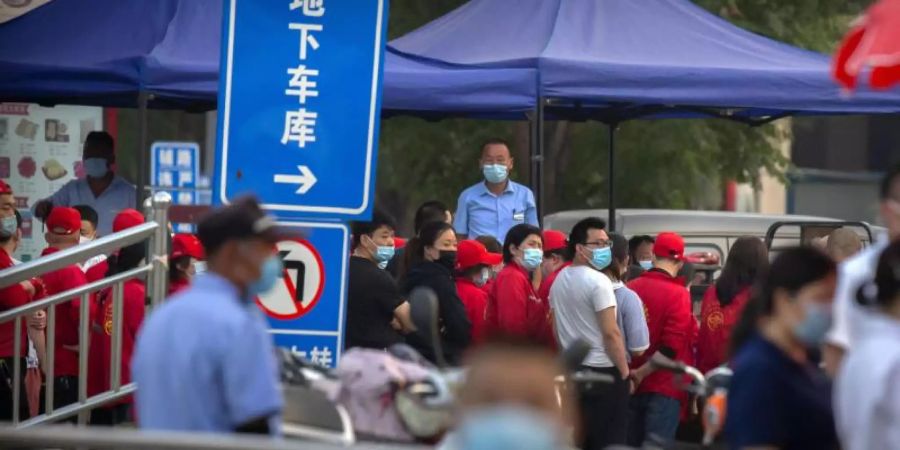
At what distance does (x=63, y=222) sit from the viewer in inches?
439

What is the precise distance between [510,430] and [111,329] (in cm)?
592

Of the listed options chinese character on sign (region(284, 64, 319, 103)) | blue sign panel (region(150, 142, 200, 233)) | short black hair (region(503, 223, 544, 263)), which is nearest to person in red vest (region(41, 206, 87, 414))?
chinese character on sign (region(284, 64, 319, 103))

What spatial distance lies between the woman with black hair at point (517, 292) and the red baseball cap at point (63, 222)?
8.06 feet

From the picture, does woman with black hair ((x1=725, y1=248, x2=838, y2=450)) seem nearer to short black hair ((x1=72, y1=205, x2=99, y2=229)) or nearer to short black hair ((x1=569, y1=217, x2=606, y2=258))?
short black hair ((x1=569, y1=217, x2=606, y2=258))

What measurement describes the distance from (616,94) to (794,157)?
25797 mm

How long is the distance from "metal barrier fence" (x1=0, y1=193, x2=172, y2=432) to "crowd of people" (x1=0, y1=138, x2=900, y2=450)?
217mm

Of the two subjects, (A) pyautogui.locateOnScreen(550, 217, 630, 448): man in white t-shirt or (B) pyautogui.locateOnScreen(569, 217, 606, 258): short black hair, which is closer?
(A) pyautogui.locateOnScreen(550, 217, 630, 448): man in white t-shirt

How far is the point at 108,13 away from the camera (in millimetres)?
13531

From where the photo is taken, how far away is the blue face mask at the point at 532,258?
11.6 metres

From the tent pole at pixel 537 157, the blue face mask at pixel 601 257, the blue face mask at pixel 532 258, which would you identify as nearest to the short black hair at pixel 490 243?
the tent pole at pixel 537 157

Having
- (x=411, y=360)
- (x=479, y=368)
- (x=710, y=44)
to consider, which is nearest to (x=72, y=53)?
(x=710, y=44)

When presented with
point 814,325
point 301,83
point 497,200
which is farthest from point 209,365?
point 497,200

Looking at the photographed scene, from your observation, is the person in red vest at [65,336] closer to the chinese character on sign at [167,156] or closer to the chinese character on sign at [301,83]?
the chinese character on sign at [301,83]

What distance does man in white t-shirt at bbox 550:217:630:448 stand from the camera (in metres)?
11.0
